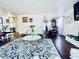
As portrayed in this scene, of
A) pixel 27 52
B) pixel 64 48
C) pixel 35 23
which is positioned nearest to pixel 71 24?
pixel 64 48

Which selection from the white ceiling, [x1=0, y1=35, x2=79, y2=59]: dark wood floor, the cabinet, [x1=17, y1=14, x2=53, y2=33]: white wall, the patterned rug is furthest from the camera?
[x1=17, y1=14, x2=53, y2=33]: white wall

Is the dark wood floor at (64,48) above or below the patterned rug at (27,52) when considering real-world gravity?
below

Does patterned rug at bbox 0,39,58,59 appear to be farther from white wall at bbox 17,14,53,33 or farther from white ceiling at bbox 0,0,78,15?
white wall at bbox 17,14,53,33

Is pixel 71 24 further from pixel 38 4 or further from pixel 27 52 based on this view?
pixel 27 52

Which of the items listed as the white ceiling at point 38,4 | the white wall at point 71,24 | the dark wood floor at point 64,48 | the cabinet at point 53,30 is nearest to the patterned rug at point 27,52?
the dark wood floor at point 64,48

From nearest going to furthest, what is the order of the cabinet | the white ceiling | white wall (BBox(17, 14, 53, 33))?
the white ceiling, the cabinet, white wall (BBox(17, 14, 53, 33))

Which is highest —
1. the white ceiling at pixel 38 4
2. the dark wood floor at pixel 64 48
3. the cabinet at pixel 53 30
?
the white ceiling at pixel 38 4

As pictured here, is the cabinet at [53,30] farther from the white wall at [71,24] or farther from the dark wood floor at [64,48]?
the dark wood floor at [64,48]

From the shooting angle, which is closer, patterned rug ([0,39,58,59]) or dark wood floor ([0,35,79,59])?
patterned rug ([0,39,58,59])

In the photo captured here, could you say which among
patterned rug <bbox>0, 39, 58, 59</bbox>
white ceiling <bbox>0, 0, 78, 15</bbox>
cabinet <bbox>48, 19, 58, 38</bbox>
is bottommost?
patterned rug <bbox>0, 39, 58, 59</bbox>

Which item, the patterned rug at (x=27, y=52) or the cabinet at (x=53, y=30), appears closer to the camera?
the patterned rug at (x=27, y=52)

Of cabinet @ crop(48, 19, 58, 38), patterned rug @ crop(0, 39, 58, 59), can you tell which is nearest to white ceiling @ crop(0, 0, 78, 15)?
cabinet @ crop(48, 19, 58, 38)

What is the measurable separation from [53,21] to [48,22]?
0.66m

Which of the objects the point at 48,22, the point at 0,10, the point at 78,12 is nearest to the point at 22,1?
the point at 0,10
